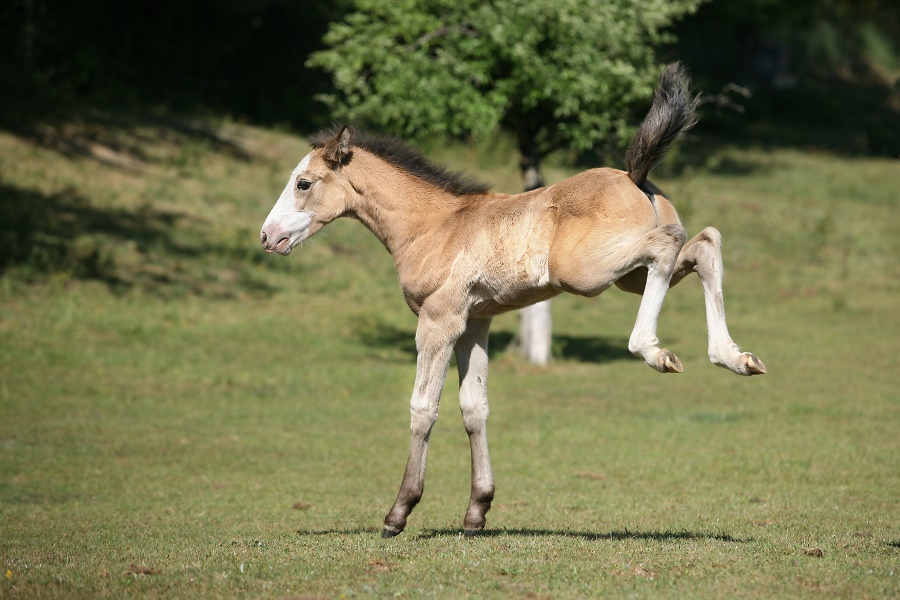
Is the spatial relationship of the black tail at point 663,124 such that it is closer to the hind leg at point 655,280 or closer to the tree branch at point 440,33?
the hind leg at point 655,280

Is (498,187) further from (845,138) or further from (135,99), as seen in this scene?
(845,138)

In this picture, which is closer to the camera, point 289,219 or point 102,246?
point 289,219

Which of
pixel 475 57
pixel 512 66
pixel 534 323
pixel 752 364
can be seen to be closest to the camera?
pixel 752 364

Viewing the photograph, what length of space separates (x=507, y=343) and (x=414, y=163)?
1172 centimetres

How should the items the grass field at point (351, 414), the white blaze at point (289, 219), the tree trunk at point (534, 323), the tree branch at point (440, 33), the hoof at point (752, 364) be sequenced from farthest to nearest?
the tree trunk at point (534, 323), the tree branch at point (440, 33), the white blaze at point (289, 219), the grass field at point (351, 414), the hoof at point (752, 364)

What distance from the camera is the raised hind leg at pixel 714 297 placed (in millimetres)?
6012

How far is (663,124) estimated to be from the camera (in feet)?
21.9

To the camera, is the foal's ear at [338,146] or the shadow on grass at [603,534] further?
the foal's ear at [338,146]

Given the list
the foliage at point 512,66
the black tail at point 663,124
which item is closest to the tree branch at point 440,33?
the foliage at point 512,66

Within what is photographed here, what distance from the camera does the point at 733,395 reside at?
50.9ft

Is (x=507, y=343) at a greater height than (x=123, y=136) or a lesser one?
lesser

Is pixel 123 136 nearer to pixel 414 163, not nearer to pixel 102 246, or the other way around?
pixel 102 246

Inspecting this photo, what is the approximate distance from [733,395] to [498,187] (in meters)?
14.5

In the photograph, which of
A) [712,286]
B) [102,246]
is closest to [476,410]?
[712,286]
